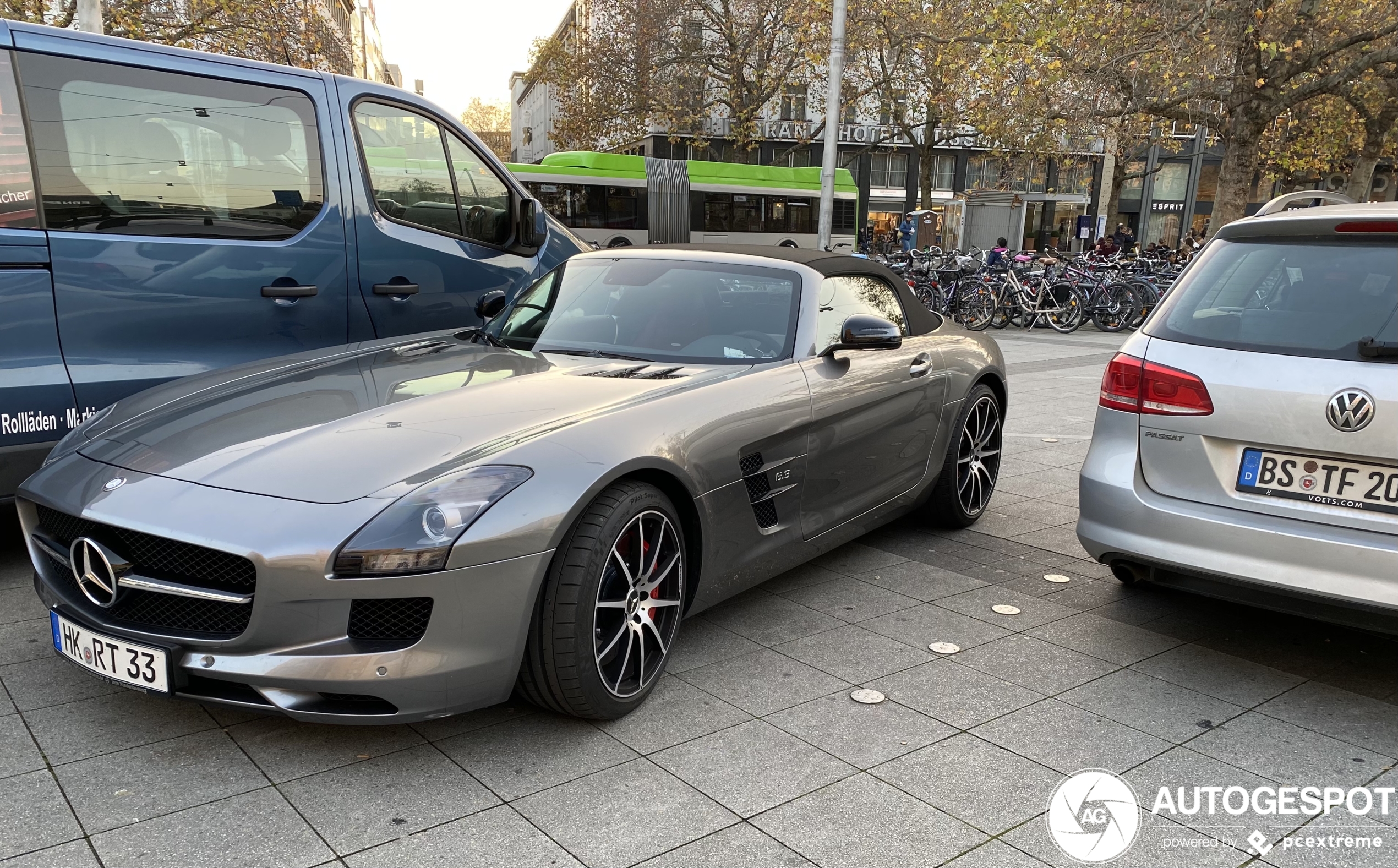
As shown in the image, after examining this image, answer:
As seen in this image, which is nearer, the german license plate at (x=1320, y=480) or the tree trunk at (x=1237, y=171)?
the german license plate at (x=1320, y=480)

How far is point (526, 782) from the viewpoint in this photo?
8.62ft

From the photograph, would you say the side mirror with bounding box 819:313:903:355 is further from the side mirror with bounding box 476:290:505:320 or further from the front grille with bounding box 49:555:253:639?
the front grille with bounding box 49:555:253:639

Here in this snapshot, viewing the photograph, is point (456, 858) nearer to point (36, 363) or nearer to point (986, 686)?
point (986, 686)

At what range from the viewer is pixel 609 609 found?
2.90m

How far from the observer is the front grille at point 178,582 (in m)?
2.46

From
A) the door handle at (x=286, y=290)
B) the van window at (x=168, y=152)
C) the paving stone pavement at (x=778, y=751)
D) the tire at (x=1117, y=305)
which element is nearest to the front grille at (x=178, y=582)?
the paving stone pavement at (x=778, y=751)

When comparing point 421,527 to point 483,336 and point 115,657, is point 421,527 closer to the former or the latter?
point 115,657

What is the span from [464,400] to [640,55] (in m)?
31.7


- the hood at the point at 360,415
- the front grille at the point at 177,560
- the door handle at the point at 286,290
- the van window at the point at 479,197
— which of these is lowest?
the front grille at the point at 177,560

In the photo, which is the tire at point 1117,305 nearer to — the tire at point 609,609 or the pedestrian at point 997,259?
the pedestrian at point 997,259

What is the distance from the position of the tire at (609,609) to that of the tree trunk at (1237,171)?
1701 cm

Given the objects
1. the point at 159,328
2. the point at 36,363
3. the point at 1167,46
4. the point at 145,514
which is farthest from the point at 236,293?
the point at 1167,46

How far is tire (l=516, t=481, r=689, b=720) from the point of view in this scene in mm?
2695

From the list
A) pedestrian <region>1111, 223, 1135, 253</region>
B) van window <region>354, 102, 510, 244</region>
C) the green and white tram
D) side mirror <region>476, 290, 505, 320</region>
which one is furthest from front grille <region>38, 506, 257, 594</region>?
pedestrian <region>1111, 223, 1135, 253</region>
